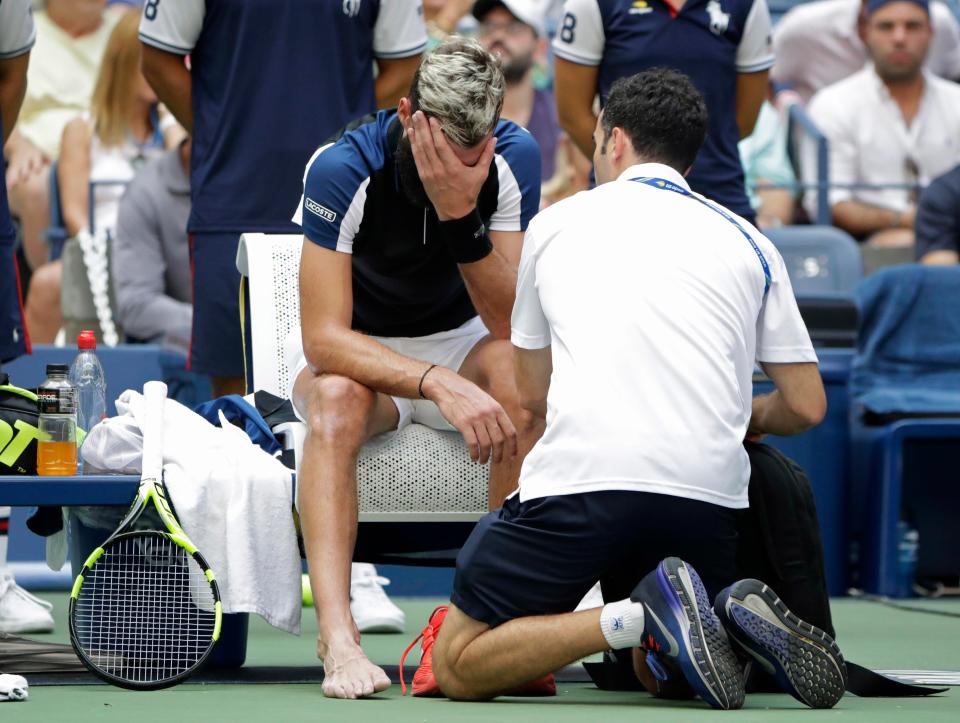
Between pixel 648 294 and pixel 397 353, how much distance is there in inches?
33.1

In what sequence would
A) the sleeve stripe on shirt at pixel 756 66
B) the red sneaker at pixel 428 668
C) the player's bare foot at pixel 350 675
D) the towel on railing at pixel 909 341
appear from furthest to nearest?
the towel on railing at pixel 909 341
the sleeve stripe on shirt at pixel 756 66
the red sneaker at pixel 428 668
the player's bare foot at pixel 350 675

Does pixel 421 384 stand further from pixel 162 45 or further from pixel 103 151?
pixel 103 151

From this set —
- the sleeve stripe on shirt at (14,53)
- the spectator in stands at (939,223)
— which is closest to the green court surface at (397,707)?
the sleeve stripe on shirt at (14,53)

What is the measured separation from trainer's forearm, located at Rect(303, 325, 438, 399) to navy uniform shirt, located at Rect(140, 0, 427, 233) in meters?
1.48

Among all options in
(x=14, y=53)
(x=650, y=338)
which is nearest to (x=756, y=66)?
(x=14, y=53)

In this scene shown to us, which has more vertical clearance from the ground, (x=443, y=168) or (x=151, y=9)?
(x=151, y=9)

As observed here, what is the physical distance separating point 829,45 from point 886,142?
1333 mm

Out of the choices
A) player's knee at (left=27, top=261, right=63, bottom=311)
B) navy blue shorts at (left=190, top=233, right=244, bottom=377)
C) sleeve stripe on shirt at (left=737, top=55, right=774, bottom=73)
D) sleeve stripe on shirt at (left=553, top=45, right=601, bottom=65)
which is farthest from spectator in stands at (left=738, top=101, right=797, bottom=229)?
navy blue shorts at (left=190, top=233, right=244, bottom=377)

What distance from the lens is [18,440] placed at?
427cm

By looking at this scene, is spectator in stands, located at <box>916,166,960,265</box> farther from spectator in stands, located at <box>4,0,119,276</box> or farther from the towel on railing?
spectator in stands, located at <box>4,0,119,276</box>

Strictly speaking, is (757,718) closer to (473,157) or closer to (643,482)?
(643,482)

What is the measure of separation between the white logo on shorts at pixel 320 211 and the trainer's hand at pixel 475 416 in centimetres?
46

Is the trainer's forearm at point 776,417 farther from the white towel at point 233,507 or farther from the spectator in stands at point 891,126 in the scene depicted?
the spectator in stands at point 891,126

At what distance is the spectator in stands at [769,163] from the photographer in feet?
29.1
